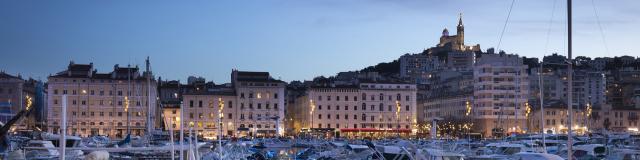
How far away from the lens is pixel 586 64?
180m

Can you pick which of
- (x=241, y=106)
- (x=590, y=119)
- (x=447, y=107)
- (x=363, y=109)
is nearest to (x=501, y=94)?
(x=447, y=107)

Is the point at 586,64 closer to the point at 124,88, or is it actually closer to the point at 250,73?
the point at 250,73

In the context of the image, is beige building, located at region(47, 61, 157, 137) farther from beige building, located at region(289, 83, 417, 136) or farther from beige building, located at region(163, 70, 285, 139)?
beige building, located at region(289, 83, 417, 136)

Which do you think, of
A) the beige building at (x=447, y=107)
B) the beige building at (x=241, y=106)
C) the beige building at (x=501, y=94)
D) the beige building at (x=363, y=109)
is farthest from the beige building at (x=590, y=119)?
the beige building at (x=241, y=106)

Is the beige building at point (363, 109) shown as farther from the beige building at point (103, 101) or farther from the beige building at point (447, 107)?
the beige building at point (103, 101)

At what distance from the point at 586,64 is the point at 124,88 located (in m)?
116

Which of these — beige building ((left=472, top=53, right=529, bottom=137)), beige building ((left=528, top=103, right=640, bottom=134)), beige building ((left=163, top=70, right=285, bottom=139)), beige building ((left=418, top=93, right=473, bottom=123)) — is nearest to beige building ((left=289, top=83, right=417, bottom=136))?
beige building ((left=163, top=70, right=285, bottom=139))

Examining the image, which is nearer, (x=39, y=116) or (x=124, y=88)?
(x=124, y=88)

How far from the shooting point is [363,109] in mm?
100188

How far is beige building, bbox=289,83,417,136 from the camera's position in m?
99.1

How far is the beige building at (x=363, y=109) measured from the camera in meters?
99.1

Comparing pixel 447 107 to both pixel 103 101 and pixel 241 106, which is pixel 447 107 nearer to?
pixel 241 106

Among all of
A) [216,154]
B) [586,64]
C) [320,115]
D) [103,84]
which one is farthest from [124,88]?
[586,64]

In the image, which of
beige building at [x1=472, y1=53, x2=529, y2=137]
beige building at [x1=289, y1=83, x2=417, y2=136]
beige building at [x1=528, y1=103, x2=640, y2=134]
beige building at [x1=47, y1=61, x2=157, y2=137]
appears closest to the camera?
beige building at [x1=47, y1=61, x2=157, y2=137]
